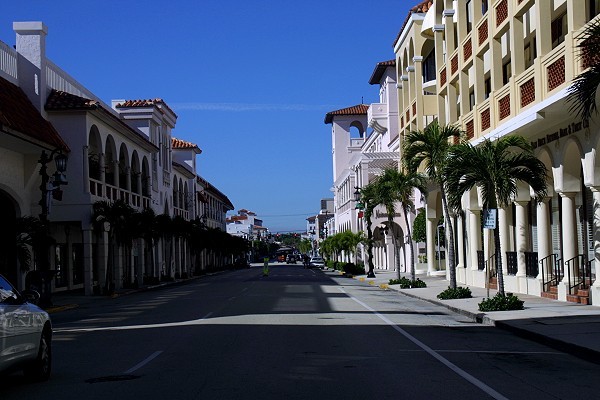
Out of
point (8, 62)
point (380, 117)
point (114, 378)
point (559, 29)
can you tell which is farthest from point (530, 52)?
point (380, 117)

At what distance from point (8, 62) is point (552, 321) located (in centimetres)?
2691

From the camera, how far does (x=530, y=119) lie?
22906 millimetres

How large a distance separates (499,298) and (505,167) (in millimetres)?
3659

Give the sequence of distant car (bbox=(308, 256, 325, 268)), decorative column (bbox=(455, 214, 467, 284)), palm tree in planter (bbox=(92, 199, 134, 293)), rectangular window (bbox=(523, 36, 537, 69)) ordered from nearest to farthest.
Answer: rectangular window (bbox=(523, 36, 537, 69)) < palm tree in planter (bbox=(92, 199, 134, 293)) < decorative column (bbox=(455, 214, 467, 284)) < distant car (bbox=(308, 256, 325, 268))

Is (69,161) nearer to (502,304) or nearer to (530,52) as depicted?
(530,52)

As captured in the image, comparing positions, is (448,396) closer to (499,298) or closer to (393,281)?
(499,298)

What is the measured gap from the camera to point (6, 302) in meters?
10.2

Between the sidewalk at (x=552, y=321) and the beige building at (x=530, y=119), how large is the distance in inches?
39.4

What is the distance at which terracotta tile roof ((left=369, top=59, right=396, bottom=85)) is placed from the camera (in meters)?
70.0

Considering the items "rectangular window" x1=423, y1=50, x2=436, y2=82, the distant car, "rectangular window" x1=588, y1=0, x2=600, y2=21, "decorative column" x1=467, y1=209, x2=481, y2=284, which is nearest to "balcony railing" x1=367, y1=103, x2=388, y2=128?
"rectangular window" x1=423, y1=50, x2=436, y2=82

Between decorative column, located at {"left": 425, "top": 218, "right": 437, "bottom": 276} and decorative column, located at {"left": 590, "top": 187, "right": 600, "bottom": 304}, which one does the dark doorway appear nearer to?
decorative column, located at {"left": 425, "top": 218, "right": 437, "bottom": 276}

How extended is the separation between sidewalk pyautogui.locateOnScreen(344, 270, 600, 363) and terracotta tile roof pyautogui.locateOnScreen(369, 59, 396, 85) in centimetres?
4541

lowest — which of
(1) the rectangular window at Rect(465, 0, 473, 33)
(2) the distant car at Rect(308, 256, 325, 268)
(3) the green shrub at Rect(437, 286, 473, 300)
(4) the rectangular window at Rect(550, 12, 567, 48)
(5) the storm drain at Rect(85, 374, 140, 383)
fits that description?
(2) the distant car at Rect(308, 256, 325, 268)

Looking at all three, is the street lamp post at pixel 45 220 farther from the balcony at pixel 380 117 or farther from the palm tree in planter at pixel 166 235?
the balcony at pixel 380 117
